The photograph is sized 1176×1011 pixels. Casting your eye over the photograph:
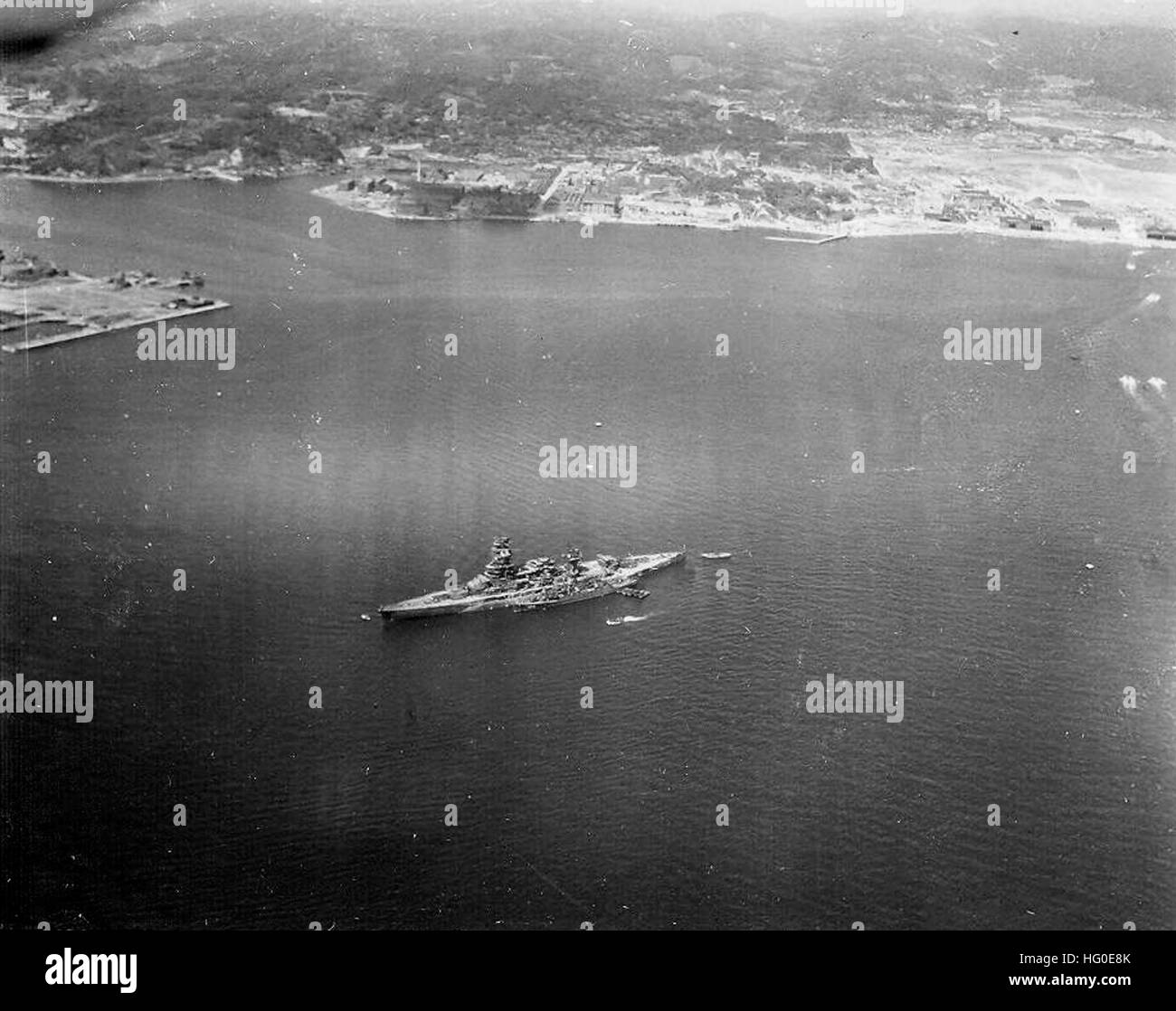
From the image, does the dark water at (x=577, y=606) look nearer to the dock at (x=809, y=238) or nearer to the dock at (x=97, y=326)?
the dock at (x=97, y=326)

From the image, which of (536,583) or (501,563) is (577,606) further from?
(501,563)

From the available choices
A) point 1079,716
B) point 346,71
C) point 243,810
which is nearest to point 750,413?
point 1079,716

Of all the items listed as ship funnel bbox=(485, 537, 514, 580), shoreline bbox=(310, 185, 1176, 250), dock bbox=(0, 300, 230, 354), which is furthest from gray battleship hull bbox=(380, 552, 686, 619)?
shoreline bbox=(310, 185, 1176, 250)

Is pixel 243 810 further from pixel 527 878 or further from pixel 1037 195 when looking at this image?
pixel 1037 195

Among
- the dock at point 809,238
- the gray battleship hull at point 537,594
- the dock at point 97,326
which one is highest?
the dock at point 809,238

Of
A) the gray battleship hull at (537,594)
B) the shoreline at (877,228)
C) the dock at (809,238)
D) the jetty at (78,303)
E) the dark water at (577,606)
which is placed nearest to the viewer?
the dark water at (577,606)

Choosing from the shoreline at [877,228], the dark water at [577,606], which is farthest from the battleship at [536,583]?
the shoreline at [877,228]
